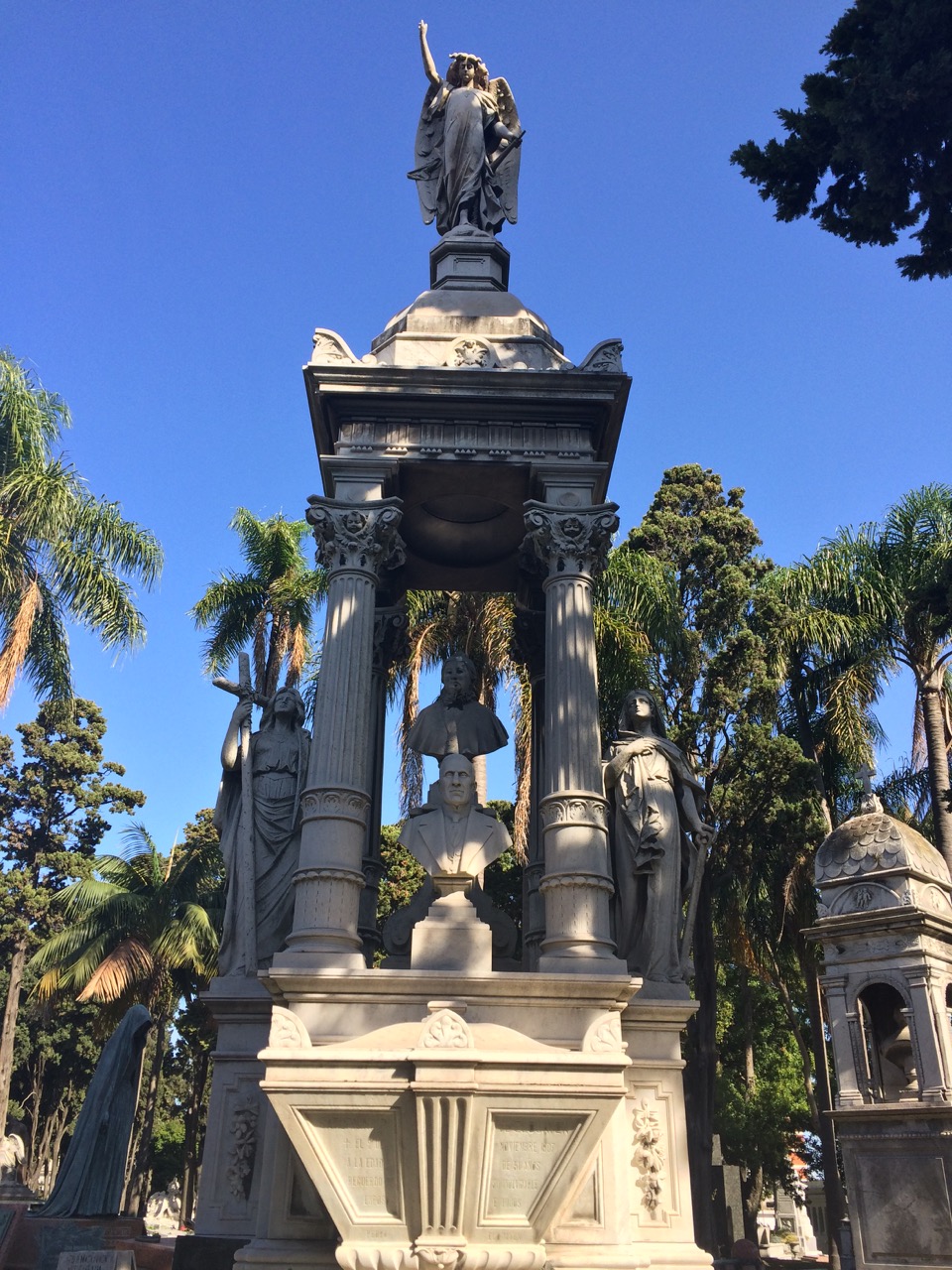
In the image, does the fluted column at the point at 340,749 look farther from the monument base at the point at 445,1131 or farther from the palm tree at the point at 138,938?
the palm tree at the point at 138,938

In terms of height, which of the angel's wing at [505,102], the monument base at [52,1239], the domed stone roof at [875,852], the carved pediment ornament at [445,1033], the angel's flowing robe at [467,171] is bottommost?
the monument base at [52,1239]

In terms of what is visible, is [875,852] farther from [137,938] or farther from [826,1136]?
[137,938]

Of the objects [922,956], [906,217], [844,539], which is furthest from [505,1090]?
[844,539]

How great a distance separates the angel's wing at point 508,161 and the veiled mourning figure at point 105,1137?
1139 centimetres

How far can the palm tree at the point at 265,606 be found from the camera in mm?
27109

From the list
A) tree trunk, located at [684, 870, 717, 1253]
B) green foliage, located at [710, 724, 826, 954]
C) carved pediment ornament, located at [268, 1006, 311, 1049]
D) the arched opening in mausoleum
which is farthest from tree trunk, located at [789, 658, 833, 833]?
carved pediment ornament, located at [268, 1006, 311, 1049]

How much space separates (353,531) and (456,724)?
255 centimetres

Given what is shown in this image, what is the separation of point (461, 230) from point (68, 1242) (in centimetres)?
1212

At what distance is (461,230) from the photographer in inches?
549

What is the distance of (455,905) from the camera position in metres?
9.55

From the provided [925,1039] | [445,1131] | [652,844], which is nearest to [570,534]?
[652,844]

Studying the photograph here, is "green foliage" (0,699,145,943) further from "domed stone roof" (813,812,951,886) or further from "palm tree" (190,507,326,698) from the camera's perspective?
"domed stone roof" (813,812,951,886)

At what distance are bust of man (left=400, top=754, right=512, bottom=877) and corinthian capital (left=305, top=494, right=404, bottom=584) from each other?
7.45 ft

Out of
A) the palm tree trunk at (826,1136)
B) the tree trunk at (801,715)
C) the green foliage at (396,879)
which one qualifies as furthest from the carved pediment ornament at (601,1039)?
the green foliage at (396,879)
